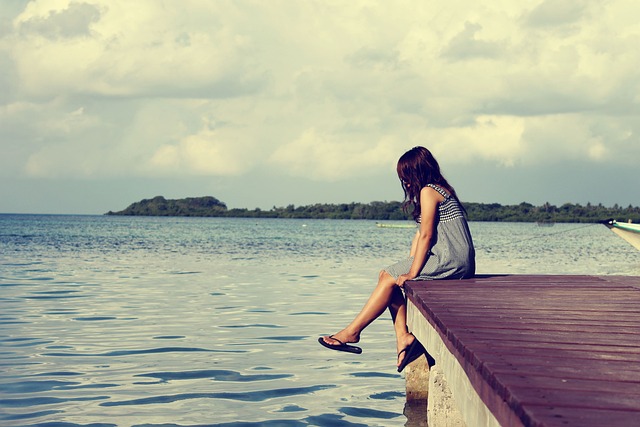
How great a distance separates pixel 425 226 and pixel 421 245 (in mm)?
185

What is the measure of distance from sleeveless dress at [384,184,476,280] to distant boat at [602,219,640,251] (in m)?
16.9

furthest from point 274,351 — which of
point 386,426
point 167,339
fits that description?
point 386,426

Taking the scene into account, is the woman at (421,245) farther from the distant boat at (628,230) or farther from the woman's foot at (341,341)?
the distant boat at (628,230)

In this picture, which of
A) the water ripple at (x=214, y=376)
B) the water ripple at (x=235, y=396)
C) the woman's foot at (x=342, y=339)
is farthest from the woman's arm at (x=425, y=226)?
the water ripple at (x=214, y=376)

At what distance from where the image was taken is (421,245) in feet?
25.4

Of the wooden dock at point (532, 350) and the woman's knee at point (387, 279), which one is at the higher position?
the woman's knee at point (387, 279)

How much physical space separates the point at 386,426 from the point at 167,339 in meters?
5.11

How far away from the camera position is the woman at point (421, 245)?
25.3ft

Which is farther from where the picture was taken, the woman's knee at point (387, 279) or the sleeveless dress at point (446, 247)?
the sleeveless dress at point (446, 247)

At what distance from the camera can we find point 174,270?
25.9 metres

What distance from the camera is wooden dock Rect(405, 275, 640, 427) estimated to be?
3084 millimetres

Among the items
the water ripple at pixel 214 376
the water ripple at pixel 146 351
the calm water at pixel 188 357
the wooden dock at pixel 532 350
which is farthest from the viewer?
the water ripple at pixel 146 351

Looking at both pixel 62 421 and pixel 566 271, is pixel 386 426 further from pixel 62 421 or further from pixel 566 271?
pixel 566 271

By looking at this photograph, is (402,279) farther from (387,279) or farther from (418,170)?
(418,170)
